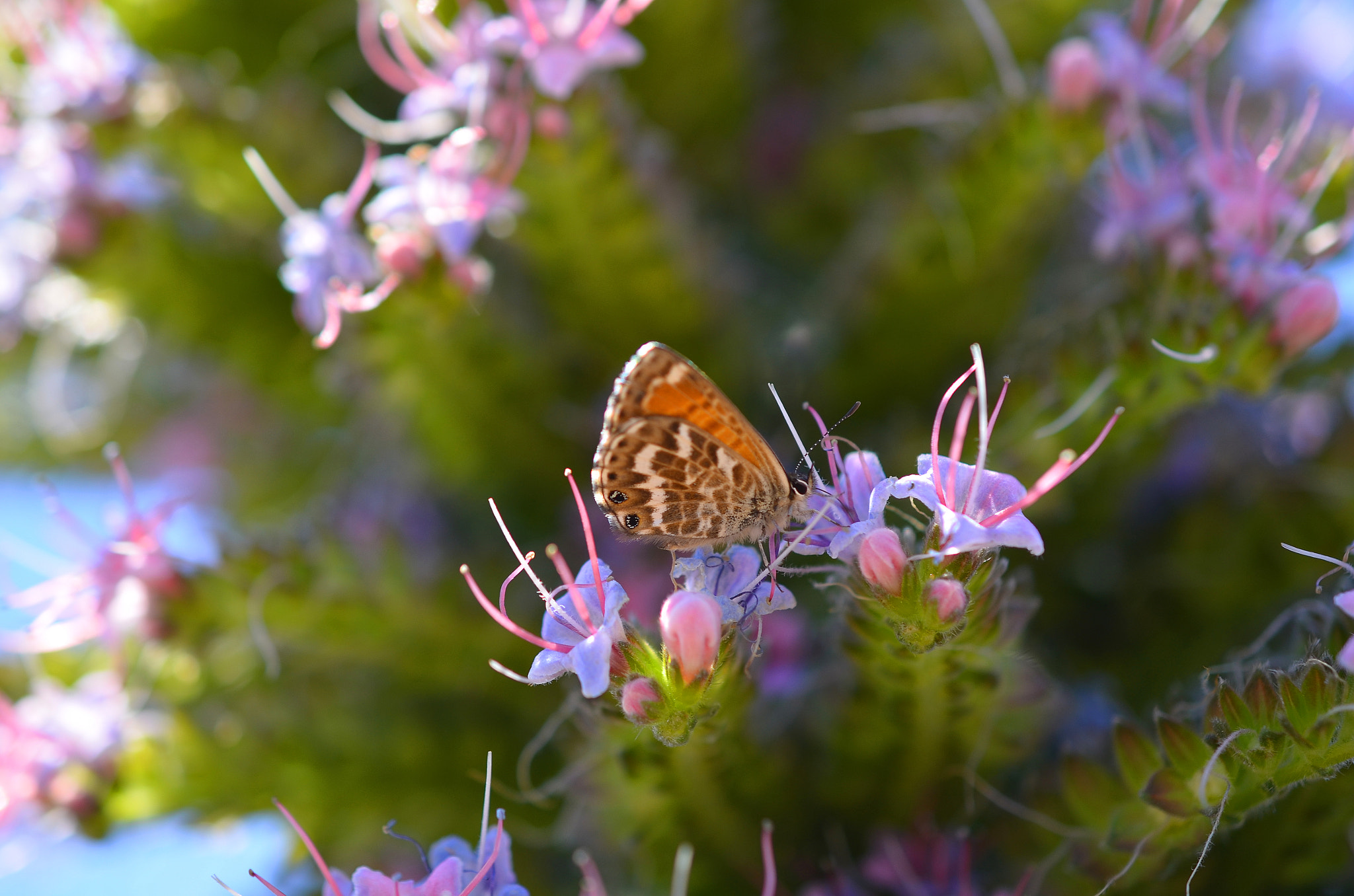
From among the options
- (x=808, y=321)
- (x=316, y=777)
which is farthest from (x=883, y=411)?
(x=316, y=777)

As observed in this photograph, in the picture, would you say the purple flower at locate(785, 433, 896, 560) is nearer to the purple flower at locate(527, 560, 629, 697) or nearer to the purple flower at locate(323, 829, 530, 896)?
the purple flower at locate(527, 560, 629, 697)

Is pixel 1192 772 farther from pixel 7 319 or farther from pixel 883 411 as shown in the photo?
pixel 7 319

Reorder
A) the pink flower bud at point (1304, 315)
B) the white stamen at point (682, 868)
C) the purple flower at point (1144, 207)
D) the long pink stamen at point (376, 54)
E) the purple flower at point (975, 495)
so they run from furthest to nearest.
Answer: the long pink stamen at point (376, 54), the purple flower at point (1144, 207), the pink flower bud at point (1304, 315), the white stamen at point (682, 868), the purple flower at point (975, 495)

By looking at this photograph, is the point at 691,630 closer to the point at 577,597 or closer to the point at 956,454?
the point at 577,597

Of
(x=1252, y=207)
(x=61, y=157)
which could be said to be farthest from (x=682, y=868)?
(x=61, y=157)

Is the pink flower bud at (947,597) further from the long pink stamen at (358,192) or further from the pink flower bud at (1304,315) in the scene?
the long pink stamen at (358,192)

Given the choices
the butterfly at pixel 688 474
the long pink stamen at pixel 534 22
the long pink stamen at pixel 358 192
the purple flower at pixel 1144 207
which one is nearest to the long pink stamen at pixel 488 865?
the butterfly at pixel 688 474
